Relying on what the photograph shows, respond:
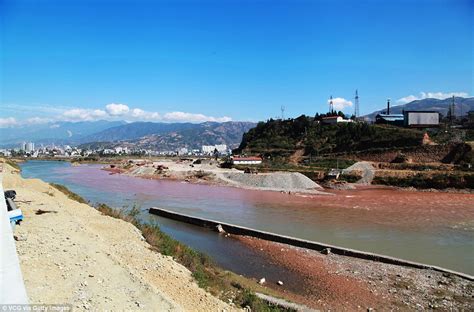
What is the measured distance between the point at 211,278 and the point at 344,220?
18.3 meters

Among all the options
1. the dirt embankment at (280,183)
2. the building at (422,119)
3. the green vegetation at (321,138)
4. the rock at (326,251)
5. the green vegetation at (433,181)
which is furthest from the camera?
the building at (422,119)

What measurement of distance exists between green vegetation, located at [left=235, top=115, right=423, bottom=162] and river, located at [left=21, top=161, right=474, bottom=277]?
26059 mm

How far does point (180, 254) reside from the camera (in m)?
13.6

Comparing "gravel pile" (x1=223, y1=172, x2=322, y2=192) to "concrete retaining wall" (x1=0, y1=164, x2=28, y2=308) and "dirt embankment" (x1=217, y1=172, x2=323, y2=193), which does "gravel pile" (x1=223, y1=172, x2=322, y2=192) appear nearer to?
"dirt embankment" (x1=217, y1=172, x2=323, y2=193)

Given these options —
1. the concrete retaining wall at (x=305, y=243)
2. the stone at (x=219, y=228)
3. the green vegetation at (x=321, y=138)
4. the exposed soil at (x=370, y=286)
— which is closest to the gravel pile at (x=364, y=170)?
the green vegetation at (x=321, y=138)

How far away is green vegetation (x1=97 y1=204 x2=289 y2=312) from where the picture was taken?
34.3 feet

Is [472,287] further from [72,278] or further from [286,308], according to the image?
[72,278]

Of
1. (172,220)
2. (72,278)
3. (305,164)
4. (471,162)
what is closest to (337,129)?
(305,164)

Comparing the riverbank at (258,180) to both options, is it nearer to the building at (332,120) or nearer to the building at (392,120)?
the building at (332,120)

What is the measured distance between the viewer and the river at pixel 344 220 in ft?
61.5

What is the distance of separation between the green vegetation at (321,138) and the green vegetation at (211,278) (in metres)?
60.7

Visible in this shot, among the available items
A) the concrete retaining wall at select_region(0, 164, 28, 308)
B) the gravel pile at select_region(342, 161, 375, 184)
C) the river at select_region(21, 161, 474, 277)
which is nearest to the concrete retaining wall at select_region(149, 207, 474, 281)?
the river at select_region(21, 161, 474, 277)

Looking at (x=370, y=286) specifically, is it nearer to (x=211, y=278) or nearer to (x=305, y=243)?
(x=305, y=243)

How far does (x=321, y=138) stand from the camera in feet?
280
